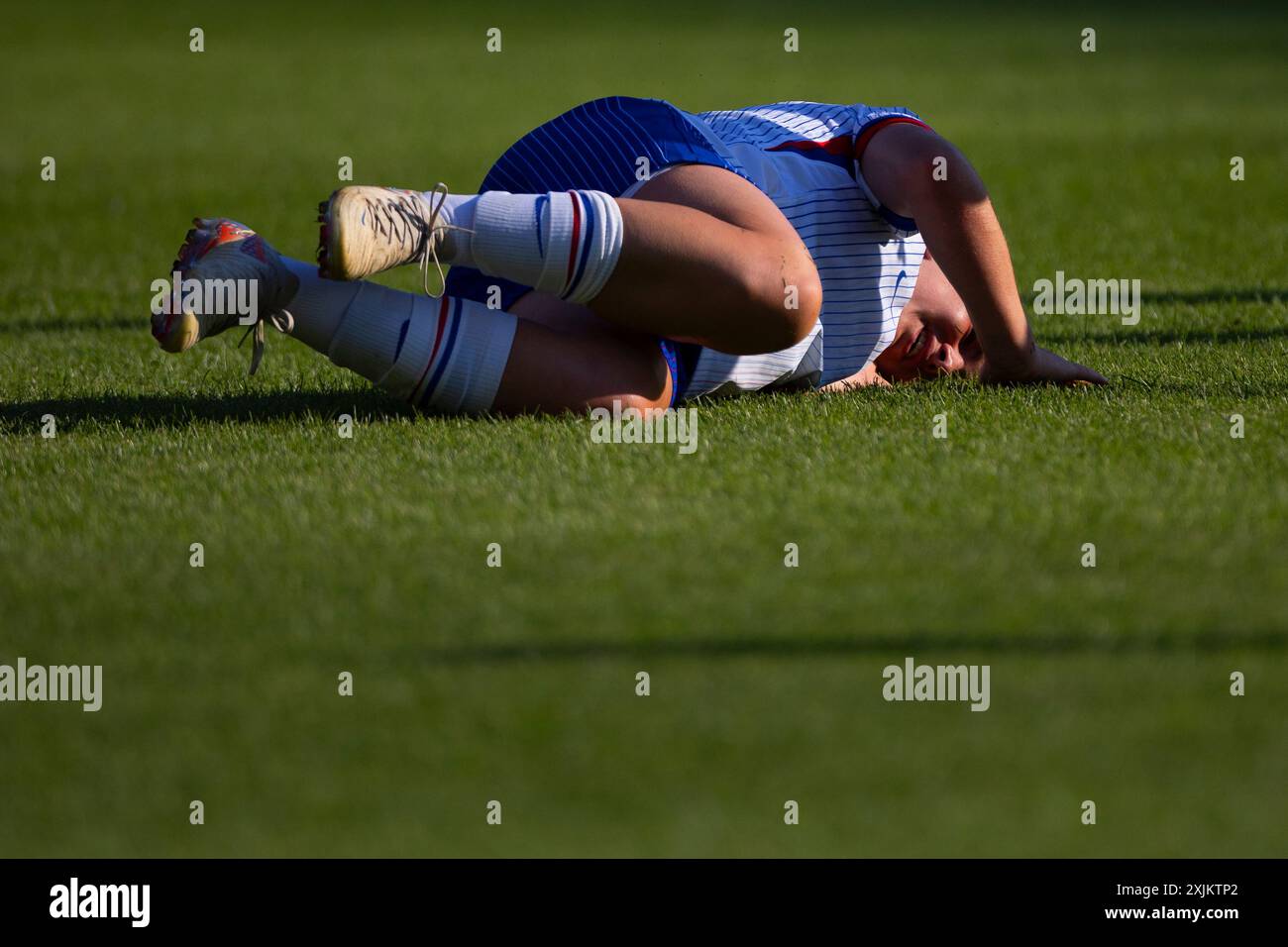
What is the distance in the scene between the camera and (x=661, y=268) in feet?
11.4

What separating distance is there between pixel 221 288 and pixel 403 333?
1.23 ft

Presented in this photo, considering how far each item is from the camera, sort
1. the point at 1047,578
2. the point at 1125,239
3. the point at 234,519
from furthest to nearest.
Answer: the point at 1125,239, the point at 234,519, the point at 1047,578

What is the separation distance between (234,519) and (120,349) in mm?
1979

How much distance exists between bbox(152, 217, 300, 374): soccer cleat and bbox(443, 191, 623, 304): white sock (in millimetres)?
360

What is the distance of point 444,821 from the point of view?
6.77 ft

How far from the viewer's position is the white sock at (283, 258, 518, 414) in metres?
3.57

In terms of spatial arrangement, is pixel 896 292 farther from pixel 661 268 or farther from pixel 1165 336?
pixel 1165 336

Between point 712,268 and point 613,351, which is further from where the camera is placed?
point 613,351

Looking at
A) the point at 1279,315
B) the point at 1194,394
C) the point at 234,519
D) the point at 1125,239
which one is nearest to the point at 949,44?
the point at 1125,239

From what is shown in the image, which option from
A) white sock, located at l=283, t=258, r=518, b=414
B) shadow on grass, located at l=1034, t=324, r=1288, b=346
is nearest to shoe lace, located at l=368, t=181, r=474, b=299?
white sock, located at l=283, t=258, r=518, b=414

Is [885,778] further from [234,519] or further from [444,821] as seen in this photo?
[234,519]

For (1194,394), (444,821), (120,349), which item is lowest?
(444,821)

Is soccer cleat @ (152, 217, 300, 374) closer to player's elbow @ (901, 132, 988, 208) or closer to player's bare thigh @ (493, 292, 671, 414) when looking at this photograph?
player's bare thigh @ (493, 292, 671, 414)

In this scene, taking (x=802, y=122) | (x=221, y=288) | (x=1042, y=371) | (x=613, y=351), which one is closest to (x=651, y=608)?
(x=613, y=351)
